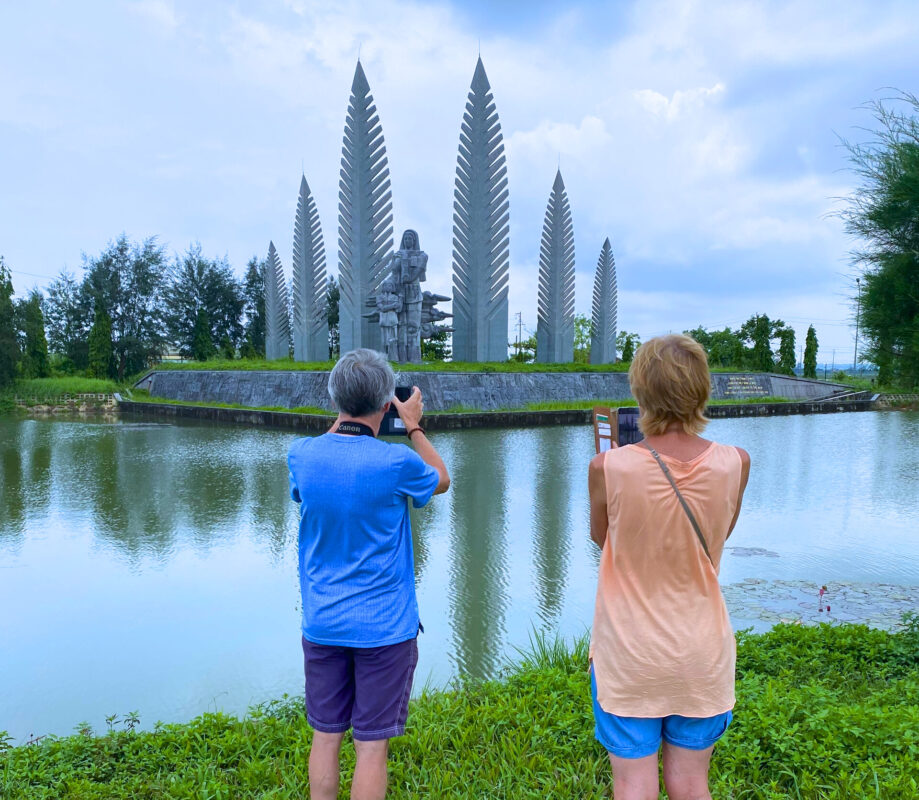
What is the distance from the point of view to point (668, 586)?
1.44 metres

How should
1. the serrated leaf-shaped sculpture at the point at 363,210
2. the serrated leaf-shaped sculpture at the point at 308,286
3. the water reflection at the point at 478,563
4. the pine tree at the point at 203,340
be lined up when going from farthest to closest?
the pine tree at the point at 203,340
the serrated leaf-shaped sculpture at the point at 308,286
the serrated leaf-shaped sculpture at the point at 363,210
the water reflection at the point at 478,563

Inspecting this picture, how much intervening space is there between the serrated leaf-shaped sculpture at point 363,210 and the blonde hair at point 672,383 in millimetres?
18355

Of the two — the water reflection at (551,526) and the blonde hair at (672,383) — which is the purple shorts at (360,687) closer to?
the blonde hair at (672,383)

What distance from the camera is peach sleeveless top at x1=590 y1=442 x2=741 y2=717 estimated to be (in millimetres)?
1415

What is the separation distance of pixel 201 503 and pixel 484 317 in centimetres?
1366

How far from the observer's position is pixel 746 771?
2.14m

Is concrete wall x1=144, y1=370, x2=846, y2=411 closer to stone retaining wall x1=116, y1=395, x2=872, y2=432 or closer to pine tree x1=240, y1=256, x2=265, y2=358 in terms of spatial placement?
stone retaining wall x1=116, y1=395, x2=872, y2=432

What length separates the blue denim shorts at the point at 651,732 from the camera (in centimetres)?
143

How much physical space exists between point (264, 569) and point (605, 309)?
68.6 ft

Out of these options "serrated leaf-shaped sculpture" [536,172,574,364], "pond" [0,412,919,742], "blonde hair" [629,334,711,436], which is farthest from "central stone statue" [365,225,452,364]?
"blonde hair" [629,334,711,436]

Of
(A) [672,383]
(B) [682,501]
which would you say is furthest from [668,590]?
(A) [672,383]

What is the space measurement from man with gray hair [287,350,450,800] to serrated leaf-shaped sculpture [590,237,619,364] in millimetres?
23201

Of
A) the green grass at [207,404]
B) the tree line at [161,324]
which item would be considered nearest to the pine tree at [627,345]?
the tree line at [161,324]

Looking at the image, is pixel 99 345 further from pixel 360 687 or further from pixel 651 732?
pixel 651 732
